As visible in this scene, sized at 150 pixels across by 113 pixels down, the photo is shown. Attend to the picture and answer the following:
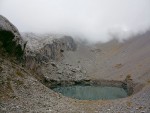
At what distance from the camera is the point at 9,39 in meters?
63.3

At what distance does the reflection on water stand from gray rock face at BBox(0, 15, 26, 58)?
81.4ft

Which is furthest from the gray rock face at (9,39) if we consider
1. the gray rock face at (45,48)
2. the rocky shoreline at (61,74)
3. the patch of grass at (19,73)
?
the gray rock face at (45,48)

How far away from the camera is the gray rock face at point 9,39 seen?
6094 centimetres

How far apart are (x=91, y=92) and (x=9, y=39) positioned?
37810mm

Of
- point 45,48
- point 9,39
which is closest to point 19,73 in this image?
point 9,39

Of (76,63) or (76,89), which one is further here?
(76,63)

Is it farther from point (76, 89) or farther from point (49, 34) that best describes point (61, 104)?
point (49, 34)

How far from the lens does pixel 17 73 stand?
6150 cm

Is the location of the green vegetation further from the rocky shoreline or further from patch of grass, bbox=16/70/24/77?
patch of grass, bbox=16/70/24/77

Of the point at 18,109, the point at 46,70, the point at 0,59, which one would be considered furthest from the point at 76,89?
the point at 18,109

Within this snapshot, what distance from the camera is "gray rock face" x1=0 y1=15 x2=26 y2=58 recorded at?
60.9 m

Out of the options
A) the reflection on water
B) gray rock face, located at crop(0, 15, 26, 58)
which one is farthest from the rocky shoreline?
the reflection on water

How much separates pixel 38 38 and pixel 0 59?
6510 centimetres

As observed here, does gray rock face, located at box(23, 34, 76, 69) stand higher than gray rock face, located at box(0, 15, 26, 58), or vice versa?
gray rock face, located at box(23, 34, 76, 69)
